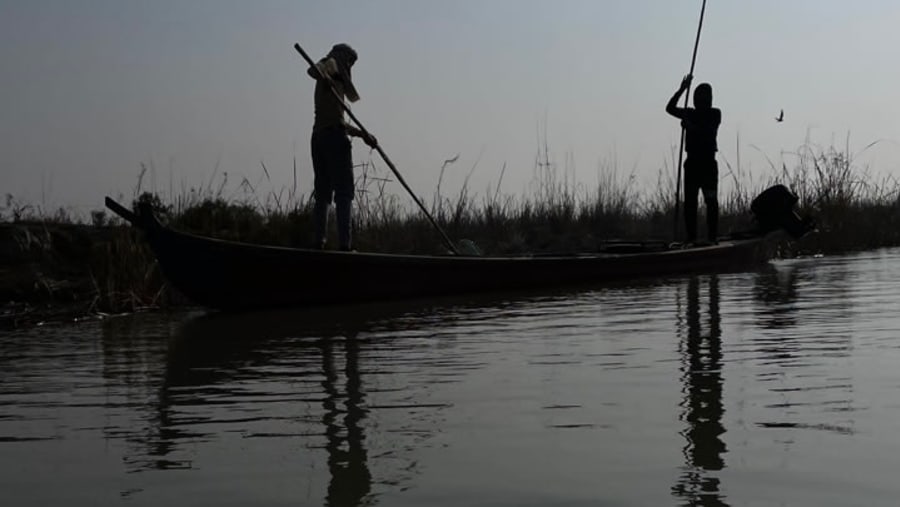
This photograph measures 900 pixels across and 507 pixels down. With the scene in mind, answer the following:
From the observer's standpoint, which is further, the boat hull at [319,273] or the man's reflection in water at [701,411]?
the boat hull at [319,273]

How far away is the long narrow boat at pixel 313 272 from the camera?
7715 millimetres

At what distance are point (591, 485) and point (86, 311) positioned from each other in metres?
6.43

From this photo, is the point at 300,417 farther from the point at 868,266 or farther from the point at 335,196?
the point at 868,266

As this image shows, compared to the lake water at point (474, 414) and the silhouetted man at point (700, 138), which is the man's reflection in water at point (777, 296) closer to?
the lake water at point (474, 414)

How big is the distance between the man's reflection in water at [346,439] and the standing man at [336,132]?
3.75 m

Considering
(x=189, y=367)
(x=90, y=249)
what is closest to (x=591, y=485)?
(x=189, y=367)

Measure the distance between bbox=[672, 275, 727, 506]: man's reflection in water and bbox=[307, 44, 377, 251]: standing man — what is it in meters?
3.32

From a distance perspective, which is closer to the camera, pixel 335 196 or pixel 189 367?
pixel 189 367

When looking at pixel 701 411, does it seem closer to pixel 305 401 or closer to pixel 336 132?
pixel 305 401

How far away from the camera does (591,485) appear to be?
2.61 m

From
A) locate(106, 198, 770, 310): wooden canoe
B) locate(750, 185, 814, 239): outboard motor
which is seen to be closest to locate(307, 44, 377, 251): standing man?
locate(106, 198, 770, 310): wooden canoe

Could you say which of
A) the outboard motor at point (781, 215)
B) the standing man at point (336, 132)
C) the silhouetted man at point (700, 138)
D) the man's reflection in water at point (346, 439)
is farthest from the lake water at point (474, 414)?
the outboard motor at point (781, 215)

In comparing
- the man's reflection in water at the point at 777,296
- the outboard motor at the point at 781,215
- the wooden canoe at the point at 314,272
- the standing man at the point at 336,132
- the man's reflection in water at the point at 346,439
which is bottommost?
the man's reflection in water at the point at 346,439

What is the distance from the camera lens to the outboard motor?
13.1m
